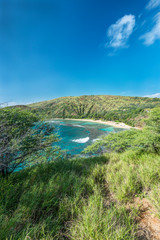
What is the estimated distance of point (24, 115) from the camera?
638 centimetres

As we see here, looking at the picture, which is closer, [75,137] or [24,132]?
[24,132]

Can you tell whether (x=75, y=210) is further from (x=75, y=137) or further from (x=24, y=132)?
(x=75, y=137)

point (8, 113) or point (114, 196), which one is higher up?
point (8, 113)

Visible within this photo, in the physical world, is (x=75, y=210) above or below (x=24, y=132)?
below

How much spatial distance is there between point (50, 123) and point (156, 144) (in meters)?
8.63

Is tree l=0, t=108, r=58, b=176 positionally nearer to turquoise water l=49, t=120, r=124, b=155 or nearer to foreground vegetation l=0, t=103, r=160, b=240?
turquoise water l=49, t=120, r=124, b=155

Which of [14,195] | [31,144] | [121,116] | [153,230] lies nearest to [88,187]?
[153,230]

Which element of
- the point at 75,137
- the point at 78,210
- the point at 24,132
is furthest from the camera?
the point at 75,137

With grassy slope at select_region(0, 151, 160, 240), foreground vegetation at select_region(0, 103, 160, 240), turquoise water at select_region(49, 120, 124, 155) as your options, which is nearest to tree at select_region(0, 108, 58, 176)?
turquoise water at select_region(49, 120, 124, 155)

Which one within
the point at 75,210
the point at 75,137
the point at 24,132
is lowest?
the point at 75,137

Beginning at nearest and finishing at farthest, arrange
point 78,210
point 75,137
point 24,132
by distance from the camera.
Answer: point 78,210 → point 24,132 → point 75,137

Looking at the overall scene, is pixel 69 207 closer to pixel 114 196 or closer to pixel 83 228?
pixel 83 228

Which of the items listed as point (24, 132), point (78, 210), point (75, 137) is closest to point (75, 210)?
point (78, 210)

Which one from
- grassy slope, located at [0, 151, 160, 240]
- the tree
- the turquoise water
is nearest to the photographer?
grassy slope, located at [0, 151, 160, 240]
